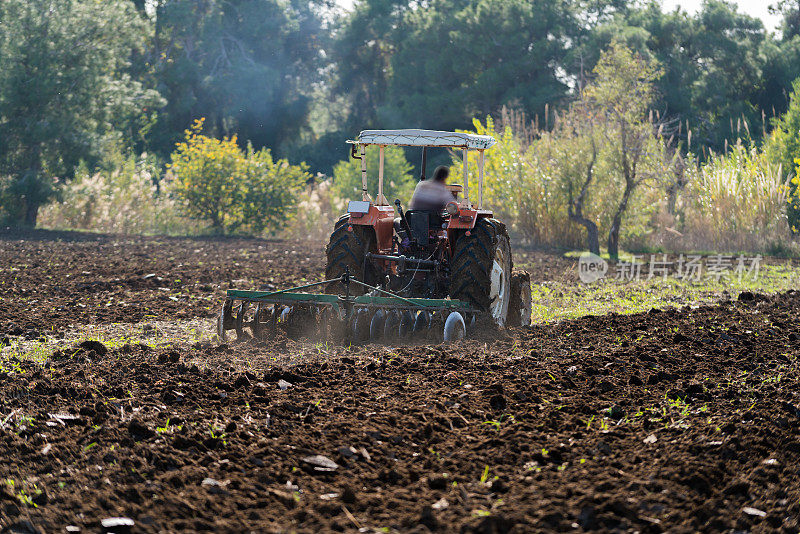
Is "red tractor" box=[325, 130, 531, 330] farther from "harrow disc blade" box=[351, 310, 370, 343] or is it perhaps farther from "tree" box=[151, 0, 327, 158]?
"tree" box=[151, 0, 327, 158]

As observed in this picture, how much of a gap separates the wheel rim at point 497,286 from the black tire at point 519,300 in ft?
1.10

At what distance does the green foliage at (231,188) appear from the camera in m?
24.2

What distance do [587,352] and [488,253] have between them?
4.69ft

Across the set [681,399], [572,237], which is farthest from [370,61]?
[681,399]

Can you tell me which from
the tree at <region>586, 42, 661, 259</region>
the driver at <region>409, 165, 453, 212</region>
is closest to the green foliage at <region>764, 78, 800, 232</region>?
the tree at <region>586, 42, 661, 259</region>

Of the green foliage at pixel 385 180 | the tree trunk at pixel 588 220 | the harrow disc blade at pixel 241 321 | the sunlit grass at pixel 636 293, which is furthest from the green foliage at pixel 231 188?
the harrow disc blade at pixel 241 321

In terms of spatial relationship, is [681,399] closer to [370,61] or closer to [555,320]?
[555,320]

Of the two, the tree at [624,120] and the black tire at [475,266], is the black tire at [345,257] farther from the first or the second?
the tree at [624,120]

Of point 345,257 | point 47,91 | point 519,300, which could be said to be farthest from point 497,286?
point 47,91

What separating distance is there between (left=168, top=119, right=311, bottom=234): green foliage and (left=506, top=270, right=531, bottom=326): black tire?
15.6 m

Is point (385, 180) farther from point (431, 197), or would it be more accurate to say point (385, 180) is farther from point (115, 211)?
point (431, 197)

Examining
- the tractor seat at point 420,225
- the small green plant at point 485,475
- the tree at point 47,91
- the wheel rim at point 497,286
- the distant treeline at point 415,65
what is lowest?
the small green plant at point 485,475

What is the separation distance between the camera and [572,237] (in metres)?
21.3

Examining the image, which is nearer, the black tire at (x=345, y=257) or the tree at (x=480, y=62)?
the black tire at (x=345, y=257)
